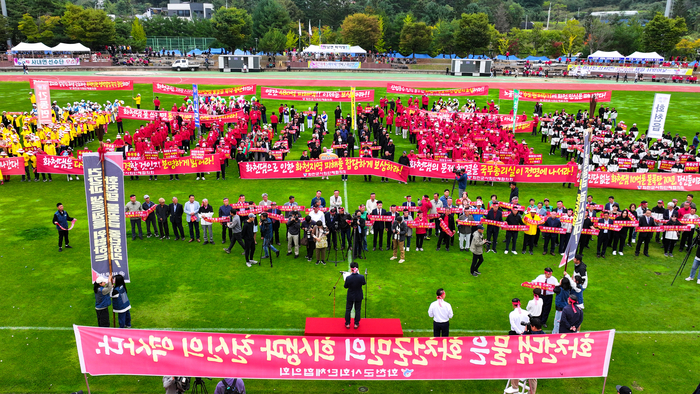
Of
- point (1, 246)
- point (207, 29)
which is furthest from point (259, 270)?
point (207, 29)

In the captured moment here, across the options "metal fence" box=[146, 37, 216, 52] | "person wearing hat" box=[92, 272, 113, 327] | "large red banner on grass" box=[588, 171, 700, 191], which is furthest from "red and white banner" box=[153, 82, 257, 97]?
"metal fence" box=[146, 37, 216, 52]

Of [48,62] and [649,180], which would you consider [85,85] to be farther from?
[649,180]

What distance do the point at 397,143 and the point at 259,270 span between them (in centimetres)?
1878

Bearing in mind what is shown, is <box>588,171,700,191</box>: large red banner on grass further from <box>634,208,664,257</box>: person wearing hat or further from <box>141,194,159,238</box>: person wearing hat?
<box>141,194,159,238</box>: person wearing hat

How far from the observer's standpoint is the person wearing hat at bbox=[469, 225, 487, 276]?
45.8ft

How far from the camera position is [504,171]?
75.5 ft

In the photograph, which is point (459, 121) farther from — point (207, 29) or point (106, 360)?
point (207, 29)

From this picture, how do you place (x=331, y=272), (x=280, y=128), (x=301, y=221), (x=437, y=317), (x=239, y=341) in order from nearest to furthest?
(x=239, y=341), (x=437, y=317), (x=331, y=272), (x=301, y=221), (x=280, y=128)

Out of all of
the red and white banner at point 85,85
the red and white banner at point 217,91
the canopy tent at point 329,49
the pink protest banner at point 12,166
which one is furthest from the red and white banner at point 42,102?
the canopy tent at point 329,49

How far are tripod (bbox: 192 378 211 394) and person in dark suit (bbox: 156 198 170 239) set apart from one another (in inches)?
327

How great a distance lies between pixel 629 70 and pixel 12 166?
68865mm

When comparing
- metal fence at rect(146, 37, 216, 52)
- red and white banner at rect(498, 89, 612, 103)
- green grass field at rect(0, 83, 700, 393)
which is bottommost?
green grass field at rect(0, 83, 700, 393)

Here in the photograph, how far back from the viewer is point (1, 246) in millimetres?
16484

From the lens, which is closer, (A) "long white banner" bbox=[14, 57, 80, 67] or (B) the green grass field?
(B) the green grass field
